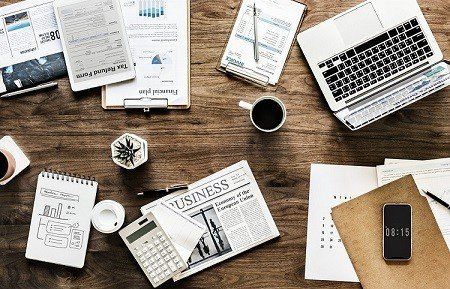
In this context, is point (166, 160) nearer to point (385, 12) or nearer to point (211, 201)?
point (211, 201)

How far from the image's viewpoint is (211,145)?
163cm

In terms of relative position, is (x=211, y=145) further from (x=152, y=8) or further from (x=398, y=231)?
(x=398, y=231)

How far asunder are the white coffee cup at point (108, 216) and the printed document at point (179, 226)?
2.2 inches

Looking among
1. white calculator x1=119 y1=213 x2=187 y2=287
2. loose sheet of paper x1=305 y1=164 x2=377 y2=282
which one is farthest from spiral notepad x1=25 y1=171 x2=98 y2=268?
loose sheet of paper x1=305 y1=164 x2=377 y2=282

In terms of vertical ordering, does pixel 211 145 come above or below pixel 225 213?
above

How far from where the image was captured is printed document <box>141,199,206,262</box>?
1.62 meters

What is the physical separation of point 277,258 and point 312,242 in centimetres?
9

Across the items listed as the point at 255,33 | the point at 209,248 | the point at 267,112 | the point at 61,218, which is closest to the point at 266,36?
the point at 255,33

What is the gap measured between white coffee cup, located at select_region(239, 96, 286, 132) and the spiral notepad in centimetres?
40

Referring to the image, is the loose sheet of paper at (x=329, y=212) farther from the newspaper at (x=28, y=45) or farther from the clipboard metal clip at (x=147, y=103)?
the newspaper at (x=28, y=45)

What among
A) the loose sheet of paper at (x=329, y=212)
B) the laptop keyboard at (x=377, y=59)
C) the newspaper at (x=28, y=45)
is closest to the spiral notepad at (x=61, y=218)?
the newspaper at (x=28, y=45)

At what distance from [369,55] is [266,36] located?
0.79 ft

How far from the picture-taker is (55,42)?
166 cm

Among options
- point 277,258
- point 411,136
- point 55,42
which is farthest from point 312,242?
point 55,42
